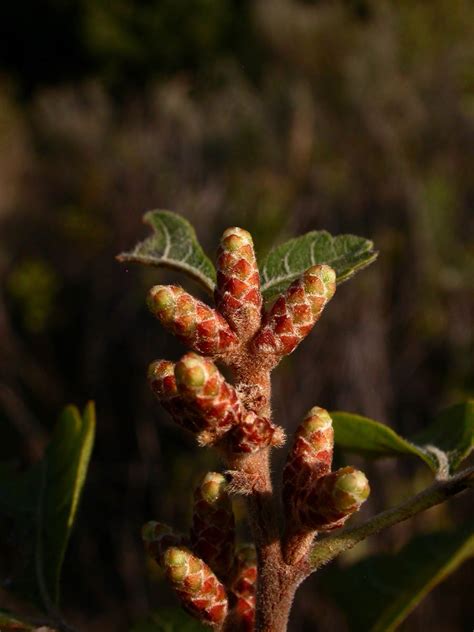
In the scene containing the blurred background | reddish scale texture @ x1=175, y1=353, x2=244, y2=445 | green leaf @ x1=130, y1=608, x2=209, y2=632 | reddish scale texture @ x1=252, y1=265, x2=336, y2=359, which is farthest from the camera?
the blurred background

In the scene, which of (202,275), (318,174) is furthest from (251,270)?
(318,174)

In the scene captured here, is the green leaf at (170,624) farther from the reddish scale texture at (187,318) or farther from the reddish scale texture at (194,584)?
the reddish scale texture at (187,318)

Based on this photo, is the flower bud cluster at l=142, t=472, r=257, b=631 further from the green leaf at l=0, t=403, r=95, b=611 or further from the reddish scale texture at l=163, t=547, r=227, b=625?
the green leaf at l=0, t=403, r=95, b=611

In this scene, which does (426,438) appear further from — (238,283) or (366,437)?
(238,283)

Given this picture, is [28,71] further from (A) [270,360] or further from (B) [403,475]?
(A) [270,360]

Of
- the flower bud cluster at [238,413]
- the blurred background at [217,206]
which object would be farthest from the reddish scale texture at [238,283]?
the blurred background at [217,206]

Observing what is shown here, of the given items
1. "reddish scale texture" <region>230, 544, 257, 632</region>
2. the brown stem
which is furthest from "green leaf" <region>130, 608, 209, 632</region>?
the brown stem

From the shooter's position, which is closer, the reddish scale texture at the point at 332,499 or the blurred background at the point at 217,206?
the reddish scale texture at the point at 332,499
